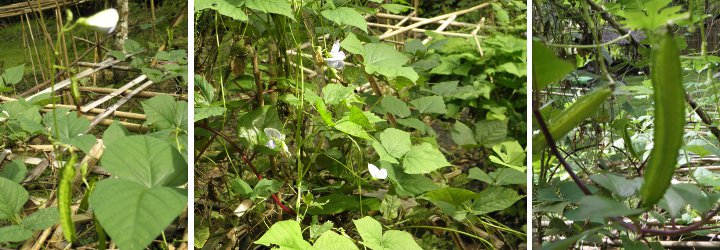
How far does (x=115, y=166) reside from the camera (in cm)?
41

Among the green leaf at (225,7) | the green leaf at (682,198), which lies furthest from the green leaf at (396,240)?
the green leaf at (682,198)

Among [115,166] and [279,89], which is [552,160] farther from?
[115,166]

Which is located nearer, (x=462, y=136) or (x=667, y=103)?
(x=667, y=103)

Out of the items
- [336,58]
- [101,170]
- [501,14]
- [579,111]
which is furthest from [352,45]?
[501,14]

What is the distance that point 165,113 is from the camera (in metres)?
0.69

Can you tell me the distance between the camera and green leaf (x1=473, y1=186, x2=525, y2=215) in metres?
0.92

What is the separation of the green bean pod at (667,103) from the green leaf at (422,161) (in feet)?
1.42

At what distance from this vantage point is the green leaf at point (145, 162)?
1.37 ft

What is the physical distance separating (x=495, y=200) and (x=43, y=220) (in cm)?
60

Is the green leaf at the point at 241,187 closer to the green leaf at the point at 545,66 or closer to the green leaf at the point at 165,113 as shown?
the green leaf at the point at 165,113

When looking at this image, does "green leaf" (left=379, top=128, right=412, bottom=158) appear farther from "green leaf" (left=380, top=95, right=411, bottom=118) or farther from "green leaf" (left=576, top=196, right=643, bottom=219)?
"green leaf" (left=576, top=196, right=643, bottom=219)

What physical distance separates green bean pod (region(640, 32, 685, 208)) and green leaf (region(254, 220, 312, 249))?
429 mm

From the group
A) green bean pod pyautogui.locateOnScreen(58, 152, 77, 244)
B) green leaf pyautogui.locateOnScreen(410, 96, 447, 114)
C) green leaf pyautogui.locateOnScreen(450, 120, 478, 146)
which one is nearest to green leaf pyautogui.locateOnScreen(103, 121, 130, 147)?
green bean pod pyautogui.locateOnScreen(58, 152, 77, 244)

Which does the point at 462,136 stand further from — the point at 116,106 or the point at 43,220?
the point at 43,220
